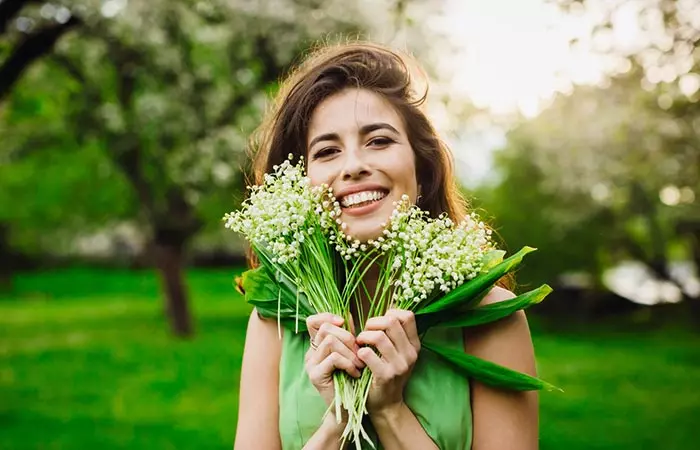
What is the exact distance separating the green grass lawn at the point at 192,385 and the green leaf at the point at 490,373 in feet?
26.5

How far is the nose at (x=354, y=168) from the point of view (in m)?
2.57

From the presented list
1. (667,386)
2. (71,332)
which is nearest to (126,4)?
(667,386)

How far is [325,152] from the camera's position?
2.73 meters

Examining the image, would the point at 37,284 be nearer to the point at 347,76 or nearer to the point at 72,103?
the point at 72,103

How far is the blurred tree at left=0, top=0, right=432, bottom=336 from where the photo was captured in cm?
1075

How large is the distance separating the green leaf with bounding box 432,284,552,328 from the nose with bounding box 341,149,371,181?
55 cm

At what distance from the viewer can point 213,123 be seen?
1444 cm

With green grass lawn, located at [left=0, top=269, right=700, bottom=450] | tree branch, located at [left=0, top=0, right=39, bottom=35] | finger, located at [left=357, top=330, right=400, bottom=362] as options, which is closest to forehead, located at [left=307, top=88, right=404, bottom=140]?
finger, located at [left=357, top=330, right=400, bottom=362]

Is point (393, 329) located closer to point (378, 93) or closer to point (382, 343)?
point (382, 343)

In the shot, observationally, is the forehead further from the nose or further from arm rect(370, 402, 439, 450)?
arm rect(370, 402, 439, 450)

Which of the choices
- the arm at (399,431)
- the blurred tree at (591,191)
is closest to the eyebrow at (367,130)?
the arm at (399,431)

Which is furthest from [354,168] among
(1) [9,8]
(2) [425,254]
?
(1) [9,8]

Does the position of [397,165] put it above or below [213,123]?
below

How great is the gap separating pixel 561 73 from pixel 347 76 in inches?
174
